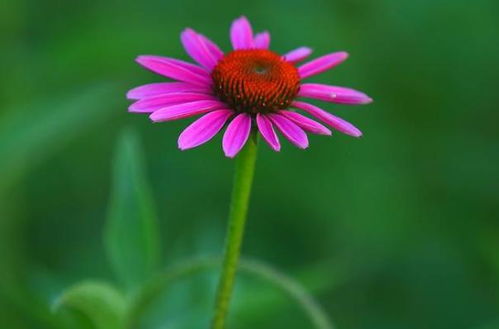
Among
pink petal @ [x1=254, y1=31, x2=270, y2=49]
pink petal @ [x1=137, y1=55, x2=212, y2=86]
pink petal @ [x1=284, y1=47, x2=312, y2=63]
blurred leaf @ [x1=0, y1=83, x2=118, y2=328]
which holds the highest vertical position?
blurred leaf @ [x1=0, y1=83, x2=118, y2=328]

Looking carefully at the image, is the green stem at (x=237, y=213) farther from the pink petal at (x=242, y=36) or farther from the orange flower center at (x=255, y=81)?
the pink petal at (x=242, y=36)

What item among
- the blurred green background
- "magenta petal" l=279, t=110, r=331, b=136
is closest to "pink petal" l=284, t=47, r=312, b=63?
"magenta petal" l=279, t=110, r=331, b=136

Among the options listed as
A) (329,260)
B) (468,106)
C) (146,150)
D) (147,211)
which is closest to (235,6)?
(146,150)

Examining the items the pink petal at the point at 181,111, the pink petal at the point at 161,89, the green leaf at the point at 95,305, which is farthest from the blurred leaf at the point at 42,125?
the pink petal at the point at 181,111

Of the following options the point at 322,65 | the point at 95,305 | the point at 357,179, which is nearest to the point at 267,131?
the point at 322,65

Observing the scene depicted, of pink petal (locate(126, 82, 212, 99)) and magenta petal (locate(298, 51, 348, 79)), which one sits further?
magenta petal (locate(298, 51, 348, 79))

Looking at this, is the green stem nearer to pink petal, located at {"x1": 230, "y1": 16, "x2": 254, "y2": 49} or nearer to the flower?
the flower

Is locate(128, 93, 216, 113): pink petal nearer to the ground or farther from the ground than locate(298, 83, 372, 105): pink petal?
nearer to the ground

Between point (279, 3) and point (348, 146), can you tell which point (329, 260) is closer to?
point (348, 146)
